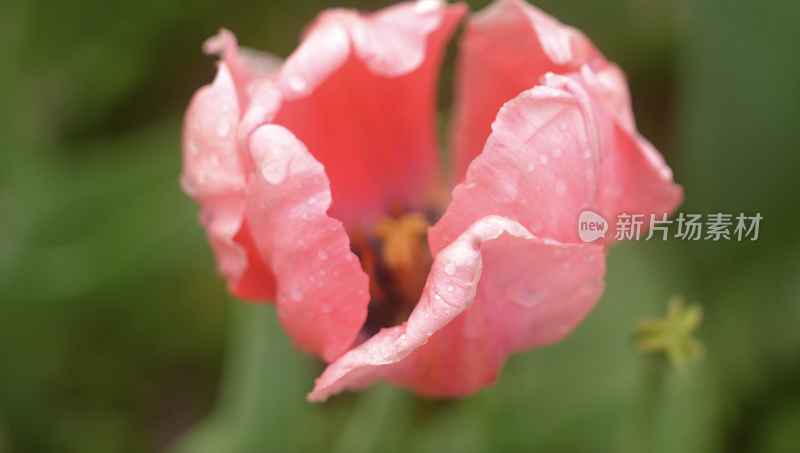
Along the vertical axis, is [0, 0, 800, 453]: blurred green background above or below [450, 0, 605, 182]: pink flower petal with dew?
below

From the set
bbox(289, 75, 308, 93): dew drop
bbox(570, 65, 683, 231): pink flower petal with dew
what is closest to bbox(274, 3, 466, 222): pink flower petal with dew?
bbox(289, 75, 308, 93): dew drop

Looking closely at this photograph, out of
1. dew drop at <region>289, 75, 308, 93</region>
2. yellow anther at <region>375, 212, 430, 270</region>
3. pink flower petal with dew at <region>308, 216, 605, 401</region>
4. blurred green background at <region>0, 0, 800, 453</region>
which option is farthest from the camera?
blurred green background at <region>0, 0, 800, 453</region>

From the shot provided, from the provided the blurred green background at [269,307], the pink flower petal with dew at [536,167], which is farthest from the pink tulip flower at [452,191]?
the blurred green background at [269,307]

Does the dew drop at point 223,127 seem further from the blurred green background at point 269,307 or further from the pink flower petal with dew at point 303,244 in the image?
the blurred green background at point 269,307

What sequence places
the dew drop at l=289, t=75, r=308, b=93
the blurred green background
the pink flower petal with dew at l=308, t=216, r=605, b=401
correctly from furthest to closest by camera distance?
the blurred green background
the dew drop at l=289, t=75, r=308, b=93
the pink flower petal with dew at l=308, t=216, r=605, b=401

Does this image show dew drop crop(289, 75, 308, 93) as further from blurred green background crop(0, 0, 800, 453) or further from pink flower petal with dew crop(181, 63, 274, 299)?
blurred green background crop(0, 0, 800, 453)

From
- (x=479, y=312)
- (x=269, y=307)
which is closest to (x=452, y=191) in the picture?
(x=479, y=312)
